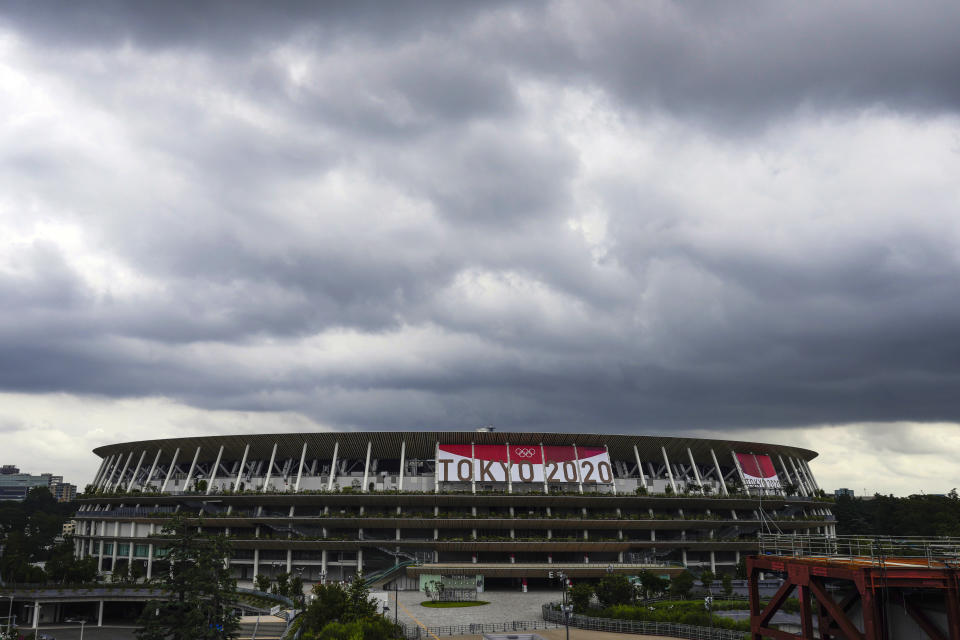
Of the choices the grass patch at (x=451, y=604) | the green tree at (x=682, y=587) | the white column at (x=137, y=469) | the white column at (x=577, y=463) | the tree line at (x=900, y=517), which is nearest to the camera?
the grass patch at (x=451, y=604)

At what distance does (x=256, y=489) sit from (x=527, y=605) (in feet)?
146

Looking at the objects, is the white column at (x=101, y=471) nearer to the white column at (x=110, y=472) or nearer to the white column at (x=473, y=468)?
the white column at (x=110, y=472)

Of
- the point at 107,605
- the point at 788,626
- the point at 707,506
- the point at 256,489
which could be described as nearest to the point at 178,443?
the point at 256,489

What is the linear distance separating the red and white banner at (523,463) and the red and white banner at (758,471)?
21.0 metres

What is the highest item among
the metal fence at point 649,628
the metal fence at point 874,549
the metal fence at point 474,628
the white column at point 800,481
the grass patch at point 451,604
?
the white column at point 800,481

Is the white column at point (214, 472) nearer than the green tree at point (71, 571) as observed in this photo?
No

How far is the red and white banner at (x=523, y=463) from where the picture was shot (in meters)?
92.7

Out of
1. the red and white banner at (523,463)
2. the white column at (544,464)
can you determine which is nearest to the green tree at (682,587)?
the white column at (544,464)

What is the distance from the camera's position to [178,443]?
104000 millimetres

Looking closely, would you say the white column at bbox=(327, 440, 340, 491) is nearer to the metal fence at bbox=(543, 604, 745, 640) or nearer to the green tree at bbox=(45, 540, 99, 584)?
the green tree at bbox=(45, 540, 99, 584)

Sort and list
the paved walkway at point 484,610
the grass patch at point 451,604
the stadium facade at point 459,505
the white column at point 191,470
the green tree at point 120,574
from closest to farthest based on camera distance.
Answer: the paved walkway at point 484,610 → the grass patch at point 451,604 → the green tree at point 120,574 → the stadium facade at point 459,505 → the white column at point 191,470

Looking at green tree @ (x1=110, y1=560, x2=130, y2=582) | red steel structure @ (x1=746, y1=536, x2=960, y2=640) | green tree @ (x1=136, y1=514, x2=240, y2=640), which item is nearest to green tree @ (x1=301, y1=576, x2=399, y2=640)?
green tree @ (x1=136, y1=514, x2=240, y2=640)

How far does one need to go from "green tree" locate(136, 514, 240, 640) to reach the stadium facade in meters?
39.8

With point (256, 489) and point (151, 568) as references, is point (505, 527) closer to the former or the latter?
point (256, 489)
